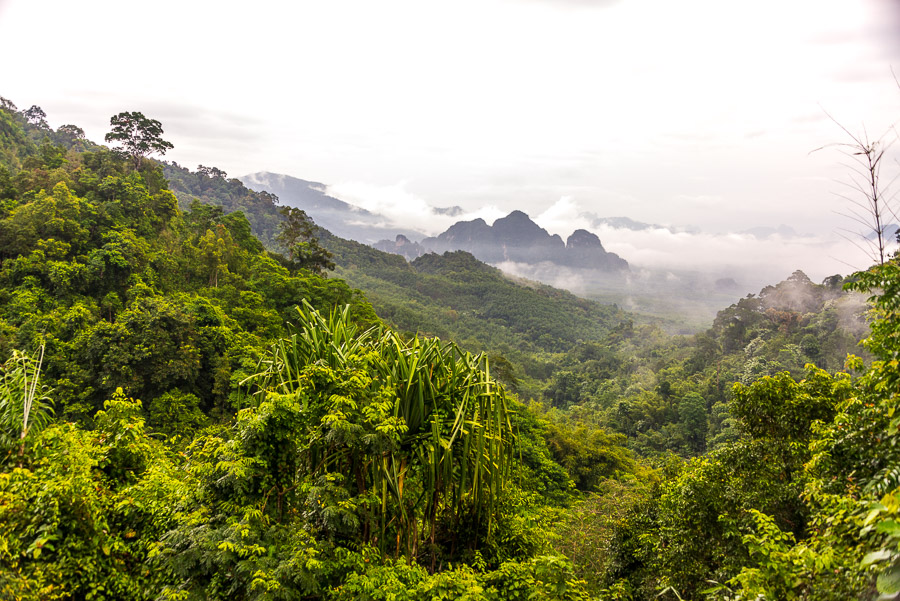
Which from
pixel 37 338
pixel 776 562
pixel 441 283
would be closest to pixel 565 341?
pixel 441 283

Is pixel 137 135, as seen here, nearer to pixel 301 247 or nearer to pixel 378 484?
pixel 301 247

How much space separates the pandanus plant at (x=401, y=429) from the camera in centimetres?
302

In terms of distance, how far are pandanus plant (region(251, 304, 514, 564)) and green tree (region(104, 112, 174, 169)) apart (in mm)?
35197

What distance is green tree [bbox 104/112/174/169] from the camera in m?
30.5

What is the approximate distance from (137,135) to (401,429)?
3793cm

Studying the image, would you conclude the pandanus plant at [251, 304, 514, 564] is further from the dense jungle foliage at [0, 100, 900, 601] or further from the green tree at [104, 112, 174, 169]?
the green tree at [104, 112, 174, 169]

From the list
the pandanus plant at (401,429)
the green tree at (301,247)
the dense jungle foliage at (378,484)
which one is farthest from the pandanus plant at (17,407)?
the green tree at (301,247)

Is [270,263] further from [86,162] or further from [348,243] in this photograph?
[348,243]

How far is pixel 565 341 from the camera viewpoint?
82.4 meters

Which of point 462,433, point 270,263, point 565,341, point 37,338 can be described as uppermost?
point 270,263

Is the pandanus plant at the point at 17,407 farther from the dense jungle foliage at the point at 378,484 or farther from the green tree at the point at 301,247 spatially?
the green tree at the point at 301,247

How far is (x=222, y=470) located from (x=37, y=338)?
1380 cm

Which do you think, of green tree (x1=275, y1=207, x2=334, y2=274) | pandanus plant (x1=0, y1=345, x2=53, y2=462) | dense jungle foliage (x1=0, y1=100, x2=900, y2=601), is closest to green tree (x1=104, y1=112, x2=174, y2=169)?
green tree (x1=275, y1=207, x2=334, y2=274)

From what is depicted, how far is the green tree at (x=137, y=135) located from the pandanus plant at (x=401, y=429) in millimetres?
35197
